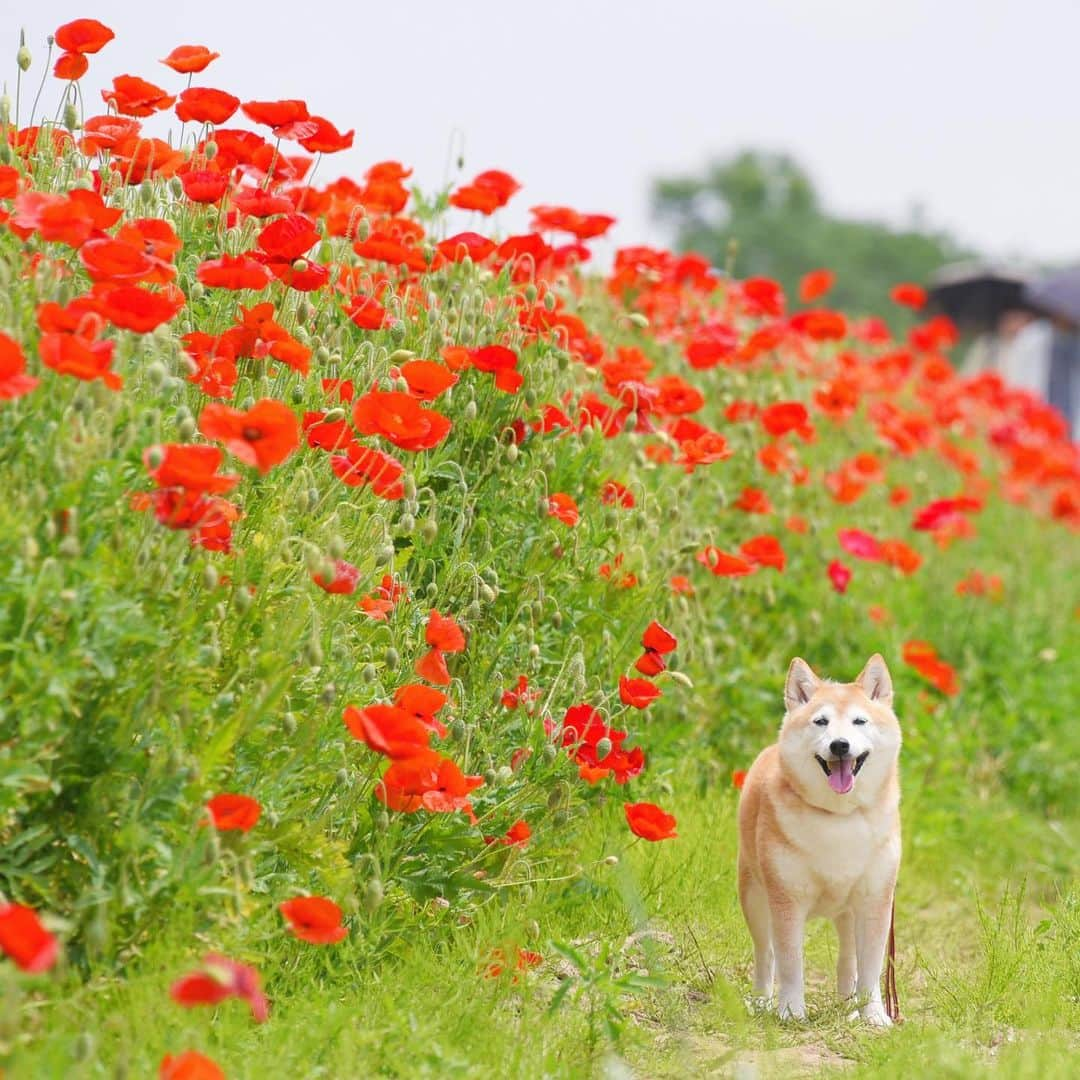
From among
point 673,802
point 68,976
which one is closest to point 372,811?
point 68,976

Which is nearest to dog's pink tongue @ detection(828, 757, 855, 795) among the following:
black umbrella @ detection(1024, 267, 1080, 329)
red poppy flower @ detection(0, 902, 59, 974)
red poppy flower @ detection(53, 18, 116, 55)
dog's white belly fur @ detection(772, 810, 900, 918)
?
dog's white belly fur @ detection(772, 810, 900, 918)

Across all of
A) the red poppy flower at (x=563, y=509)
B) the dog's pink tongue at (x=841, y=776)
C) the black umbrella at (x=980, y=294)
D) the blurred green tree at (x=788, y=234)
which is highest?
the blurred green tree at (x=788, y=234)

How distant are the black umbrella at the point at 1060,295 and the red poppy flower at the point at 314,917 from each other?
17560mm

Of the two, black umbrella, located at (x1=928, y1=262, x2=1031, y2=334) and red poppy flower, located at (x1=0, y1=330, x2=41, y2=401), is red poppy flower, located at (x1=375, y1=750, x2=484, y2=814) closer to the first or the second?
red poppy flower, located at (x1=0, y1=330, x2=41, y2=401)

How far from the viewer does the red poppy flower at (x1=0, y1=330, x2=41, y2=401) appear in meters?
2.78

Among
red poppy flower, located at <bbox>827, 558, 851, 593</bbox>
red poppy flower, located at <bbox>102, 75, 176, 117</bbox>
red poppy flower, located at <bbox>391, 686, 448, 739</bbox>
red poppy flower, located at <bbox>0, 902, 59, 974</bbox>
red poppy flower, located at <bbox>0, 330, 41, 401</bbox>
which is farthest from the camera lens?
red poppy flower, located at <bbox>827, 558, 851, 593</bbox>

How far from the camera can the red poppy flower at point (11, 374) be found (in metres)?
2.78

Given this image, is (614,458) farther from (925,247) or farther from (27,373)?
(925,247)

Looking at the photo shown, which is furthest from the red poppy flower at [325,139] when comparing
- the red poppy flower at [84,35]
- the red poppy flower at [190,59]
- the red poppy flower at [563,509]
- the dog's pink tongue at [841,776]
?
the dog's pink tongue at [841,776]

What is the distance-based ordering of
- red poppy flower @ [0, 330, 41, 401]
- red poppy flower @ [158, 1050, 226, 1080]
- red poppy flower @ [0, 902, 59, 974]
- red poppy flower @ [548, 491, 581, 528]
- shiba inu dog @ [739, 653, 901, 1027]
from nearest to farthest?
red poppy flower @ [0, 902, 59, 974] → red poppy flower @ [158, 1050, 226, 1080] → red poppy flower @ [0, 330, 41, 401] → shiba inu dog @ [739, 653, 901, 1027] → red poppy flower @ [548, 491, 581, 528]

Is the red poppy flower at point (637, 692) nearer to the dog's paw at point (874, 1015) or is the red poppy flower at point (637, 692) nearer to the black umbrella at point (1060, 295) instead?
the dog's paw at point (874, 1015)

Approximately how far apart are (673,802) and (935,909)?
114 cm

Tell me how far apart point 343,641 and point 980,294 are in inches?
837

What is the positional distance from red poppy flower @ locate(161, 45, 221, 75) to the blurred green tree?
4469 cm
